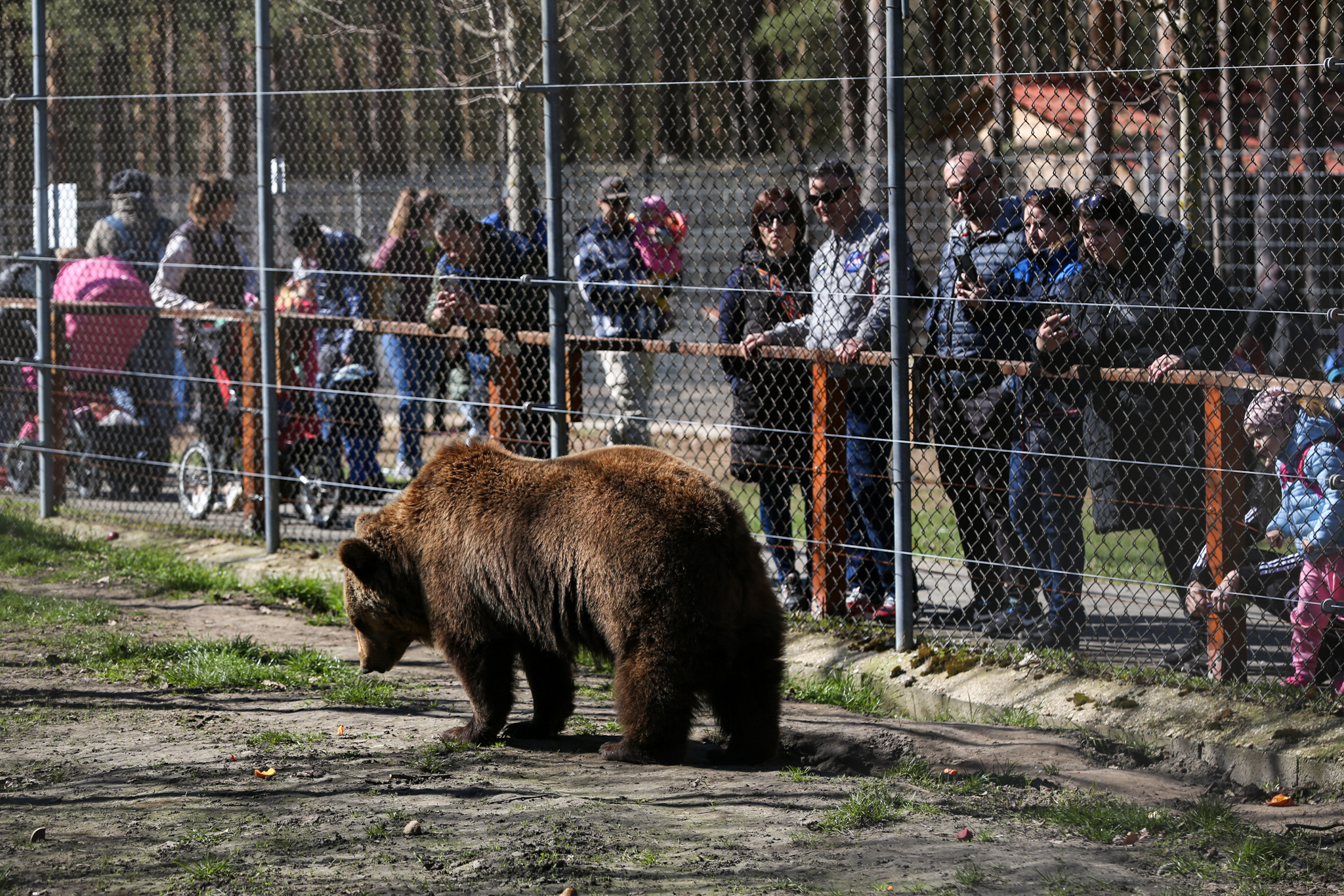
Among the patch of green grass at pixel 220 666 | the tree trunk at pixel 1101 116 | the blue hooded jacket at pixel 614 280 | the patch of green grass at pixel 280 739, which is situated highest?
the tree trunk at pixel 1101 116

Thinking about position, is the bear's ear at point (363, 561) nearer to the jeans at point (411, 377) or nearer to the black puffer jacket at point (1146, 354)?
the black puffer jacket at point (1146, 354)

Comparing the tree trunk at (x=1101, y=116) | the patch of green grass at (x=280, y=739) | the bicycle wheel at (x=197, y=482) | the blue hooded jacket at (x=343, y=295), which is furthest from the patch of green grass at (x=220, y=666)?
the tree trunk at (x=1101, y=116)

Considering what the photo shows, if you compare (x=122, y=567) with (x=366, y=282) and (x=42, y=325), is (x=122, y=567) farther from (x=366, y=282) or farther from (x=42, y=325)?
(x=366, y=282)

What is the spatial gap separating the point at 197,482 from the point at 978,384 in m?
6.01

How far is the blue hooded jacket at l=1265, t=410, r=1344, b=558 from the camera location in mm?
5551

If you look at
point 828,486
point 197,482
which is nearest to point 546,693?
point 828,486

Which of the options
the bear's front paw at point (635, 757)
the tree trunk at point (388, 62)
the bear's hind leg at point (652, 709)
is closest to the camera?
the bear's hind leg at point (652, 709)

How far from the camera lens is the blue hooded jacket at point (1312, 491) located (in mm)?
5551

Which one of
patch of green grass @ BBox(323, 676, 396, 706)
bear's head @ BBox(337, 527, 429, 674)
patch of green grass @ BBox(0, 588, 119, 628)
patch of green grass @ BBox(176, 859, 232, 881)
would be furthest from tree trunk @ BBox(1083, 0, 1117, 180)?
patch of green grass @ BBox(176, 859, 232, 881)

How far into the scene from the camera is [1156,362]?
19.1ft

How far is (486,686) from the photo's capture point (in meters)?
5.35

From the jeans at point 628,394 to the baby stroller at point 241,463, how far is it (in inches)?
90.5

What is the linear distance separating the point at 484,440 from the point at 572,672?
1042mm

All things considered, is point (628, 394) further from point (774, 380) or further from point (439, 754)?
point (439, 754)
